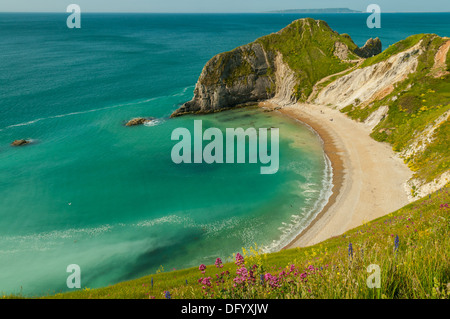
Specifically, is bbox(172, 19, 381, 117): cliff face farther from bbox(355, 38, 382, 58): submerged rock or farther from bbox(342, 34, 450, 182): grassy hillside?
bbox(342, 34, 450, 182): grassy hillside

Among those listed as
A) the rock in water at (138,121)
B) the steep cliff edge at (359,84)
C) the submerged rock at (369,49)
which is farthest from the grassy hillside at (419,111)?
the rock in water at (138,121)

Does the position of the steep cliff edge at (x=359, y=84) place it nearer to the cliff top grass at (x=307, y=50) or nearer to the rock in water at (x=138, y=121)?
the cliff top grass at (x=307, y=50)

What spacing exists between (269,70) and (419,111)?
163ft

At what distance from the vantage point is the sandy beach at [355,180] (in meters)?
38.6

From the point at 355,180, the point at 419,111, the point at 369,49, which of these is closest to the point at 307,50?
the point at 369,49

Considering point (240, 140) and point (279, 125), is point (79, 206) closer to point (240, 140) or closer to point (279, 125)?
point (240, 140)

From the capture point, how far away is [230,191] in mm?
49125

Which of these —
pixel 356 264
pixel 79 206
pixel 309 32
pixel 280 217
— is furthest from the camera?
pixel 309 32

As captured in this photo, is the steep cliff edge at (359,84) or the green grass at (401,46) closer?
the steep cliff edge at (359,84)

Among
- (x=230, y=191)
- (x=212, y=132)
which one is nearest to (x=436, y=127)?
(x=230, y=191)

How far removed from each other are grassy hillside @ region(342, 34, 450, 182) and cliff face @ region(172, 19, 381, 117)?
68.7 ft

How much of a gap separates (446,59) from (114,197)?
81057 mm

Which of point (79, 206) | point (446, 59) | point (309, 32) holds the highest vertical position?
point (309, 32)

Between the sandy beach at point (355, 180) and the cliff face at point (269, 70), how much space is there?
25994 millimetres
